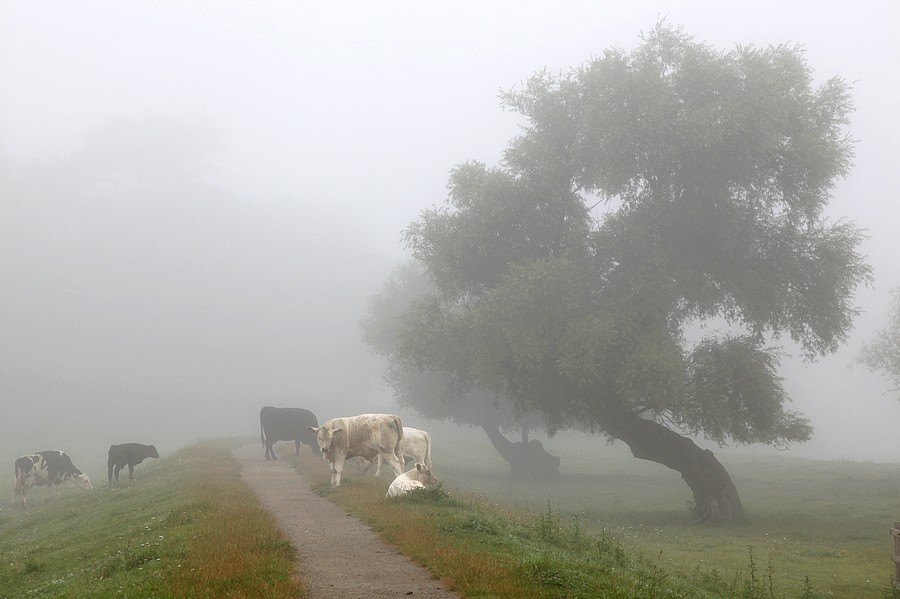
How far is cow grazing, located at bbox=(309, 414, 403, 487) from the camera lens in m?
23.6

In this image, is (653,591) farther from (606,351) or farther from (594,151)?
(594,151)

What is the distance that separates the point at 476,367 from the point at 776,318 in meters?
12.6

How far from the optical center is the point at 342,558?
Result: 1146cm

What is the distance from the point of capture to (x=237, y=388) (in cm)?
13162

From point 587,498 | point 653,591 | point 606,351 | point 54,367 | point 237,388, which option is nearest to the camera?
point 653,591

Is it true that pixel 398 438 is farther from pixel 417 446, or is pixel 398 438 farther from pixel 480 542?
pixel 480 542

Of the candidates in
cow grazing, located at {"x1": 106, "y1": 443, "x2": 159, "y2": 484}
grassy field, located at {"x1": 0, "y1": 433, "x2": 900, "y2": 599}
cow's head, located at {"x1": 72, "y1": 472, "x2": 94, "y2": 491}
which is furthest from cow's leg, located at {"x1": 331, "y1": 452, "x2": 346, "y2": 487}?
cow's head, located at {"x1": 72, "y1": 472, "x2": 94, "y2": 491}

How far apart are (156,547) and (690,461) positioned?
21258 millimetres

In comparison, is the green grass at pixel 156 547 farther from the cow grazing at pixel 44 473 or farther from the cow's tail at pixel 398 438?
the cow grazing at pixel 44 473

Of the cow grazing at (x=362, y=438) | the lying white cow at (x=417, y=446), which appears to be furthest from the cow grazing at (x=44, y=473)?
the lying white cow at (x=417, y=446)

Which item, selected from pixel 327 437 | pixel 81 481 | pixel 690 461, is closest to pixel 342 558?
pixel 327 437

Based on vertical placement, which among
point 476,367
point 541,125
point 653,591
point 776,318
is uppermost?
point 541,125

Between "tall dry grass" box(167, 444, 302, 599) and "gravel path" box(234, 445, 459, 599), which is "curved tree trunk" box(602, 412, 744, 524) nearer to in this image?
"gravel path" box(234, 445, 459, 599)

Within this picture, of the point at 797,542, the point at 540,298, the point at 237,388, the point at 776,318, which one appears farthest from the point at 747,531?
the point at 237,388
